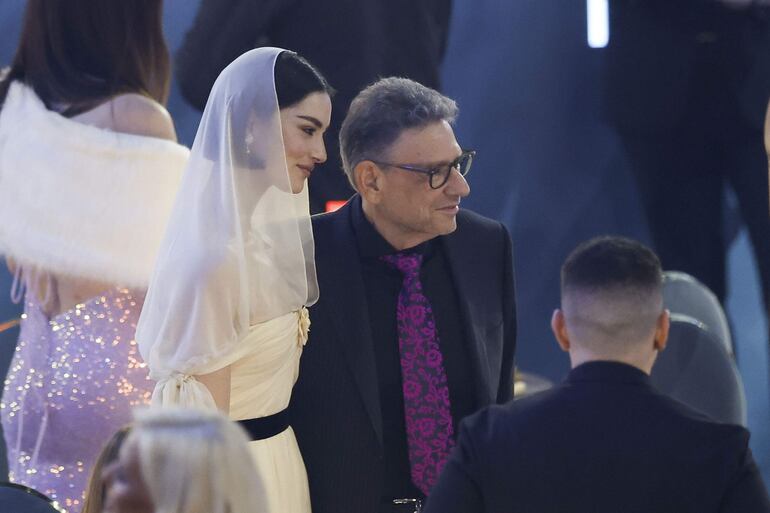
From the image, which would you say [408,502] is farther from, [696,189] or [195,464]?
[696,189]

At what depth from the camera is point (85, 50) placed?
2824mm

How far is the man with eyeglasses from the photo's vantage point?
2574 mm

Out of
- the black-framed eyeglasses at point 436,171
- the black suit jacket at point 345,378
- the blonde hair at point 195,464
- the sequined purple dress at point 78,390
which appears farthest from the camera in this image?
the sequined purple dress at point 78,390

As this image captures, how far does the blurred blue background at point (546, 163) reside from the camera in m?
5.14

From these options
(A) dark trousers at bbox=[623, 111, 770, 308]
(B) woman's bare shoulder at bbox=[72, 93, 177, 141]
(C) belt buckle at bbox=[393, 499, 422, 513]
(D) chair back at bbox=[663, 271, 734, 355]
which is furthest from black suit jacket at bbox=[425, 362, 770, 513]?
(A) dark trousers at bbox=[623, 111, 770, 308]

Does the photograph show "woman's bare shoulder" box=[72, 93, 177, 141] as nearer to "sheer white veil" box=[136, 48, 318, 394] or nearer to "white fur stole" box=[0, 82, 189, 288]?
"white fur stole" box=[0, 82, 189, 288]

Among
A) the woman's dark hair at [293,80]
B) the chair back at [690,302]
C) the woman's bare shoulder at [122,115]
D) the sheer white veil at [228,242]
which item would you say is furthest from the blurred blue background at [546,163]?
the sheer white veil at [228,242]

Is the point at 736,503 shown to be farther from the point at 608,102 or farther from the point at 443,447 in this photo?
the point at 608,102

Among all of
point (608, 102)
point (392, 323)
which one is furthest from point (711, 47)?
point (392, 323)

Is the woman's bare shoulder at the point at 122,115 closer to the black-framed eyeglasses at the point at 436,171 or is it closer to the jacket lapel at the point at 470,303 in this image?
the black-framed eyeglasses at the point at 436,171

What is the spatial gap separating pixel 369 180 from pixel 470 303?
342 mm

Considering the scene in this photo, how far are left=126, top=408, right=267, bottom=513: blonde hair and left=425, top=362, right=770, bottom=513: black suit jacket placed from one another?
1.42 ft

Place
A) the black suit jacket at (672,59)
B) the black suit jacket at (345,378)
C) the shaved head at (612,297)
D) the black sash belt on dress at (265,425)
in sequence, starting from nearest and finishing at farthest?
the shaved head at (612,297)
the black sash belt on dress at (265,425)
the black suit jacket at (345,378)
the black suit jacket at (672,59)

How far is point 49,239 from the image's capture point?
9.40 feet
